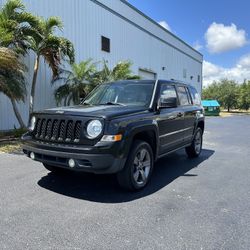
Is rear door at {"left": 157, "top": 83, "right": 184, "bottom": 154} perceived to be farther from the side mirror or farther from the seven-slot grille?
the seven-slot grille

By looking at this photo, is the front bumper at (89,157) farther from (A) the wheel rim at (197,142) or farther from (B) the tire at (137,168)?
(A) the wheel rim at (197,142)

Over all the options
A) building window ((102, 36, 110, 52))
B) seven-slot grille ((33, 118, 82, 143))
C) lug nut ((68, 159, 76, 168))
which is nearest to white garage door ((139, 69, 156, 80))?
building window ((102, 36, 110, 52))

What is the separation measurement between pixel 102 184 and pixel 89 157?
1.22 meters

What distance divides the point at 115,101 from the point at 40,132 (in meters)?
1.62

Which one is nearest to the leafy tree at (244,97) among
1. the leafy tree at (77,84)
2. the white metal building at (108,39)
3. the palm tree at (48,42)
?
the white metal building at (108,39)

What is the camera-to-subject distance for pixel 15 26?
9523mm

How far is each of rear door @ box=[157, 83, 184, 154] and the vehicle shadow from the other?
54cm

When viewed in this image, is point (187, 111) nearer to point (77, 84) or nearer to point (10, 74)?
point (10, 74)

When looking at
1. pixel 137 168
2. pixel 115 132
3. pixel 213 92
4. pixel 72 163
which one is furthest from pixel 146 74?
pixel 213 92

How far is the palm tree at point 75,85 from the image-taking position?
13.1 m

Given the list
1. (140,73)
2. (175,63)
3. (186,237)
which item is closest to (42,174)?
(186,237)

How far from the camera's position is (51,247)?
9.69 ft

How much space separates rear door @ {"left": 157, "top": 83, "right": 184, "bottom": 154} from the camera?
5.41m

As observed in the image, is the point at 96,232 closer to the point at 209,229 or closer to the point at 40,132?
the point at 209,229
